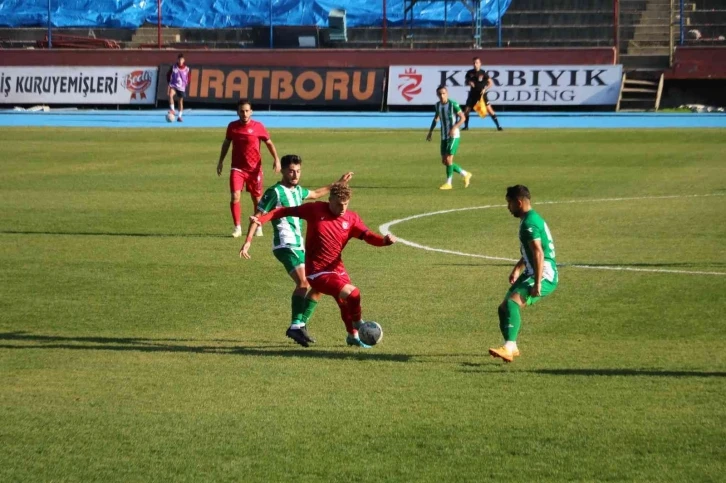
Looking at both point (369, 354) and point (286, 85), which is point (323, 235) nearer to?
point (369, 354)

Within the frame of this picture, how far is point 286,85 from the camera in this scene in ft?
153

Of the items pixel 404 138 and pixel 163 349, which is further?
pixel 404 138

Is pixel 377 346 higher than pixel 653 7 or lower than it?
lower

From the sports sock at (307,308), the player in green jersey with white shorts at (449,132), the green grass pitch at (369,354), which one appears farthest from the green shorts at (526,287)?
the player in green jersey with white shorts at (449,132)

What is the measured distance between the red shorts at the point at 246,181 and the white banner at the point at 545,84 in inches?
1020

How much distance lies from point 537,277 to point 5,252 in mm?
8737

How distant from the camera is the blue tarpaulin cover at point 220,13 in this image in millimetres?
50347

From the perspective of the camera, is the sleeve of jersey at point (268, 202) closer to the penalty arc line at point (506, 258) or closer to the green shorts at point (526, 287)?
the green shorts at point (526, 287)

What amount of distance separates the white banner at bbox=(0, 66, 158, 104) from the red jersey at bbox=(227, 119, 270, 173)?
3112 cm

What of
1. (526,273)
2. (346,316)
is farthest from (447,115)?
(526,273)

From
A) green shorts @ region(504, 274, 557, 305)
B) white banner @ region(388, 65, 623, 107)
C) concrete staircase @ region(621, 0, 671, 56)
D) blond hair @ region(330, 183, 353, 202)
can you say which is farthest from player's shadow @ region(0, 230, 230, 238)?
concrete staircase @ region(621, 0, 671, 56)

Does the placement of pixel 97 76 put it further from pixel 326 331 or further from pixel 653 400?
pixel 653 400

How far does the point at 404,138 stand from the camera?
34875 mm

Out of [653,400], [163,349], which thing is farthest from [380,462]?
[163,349]
